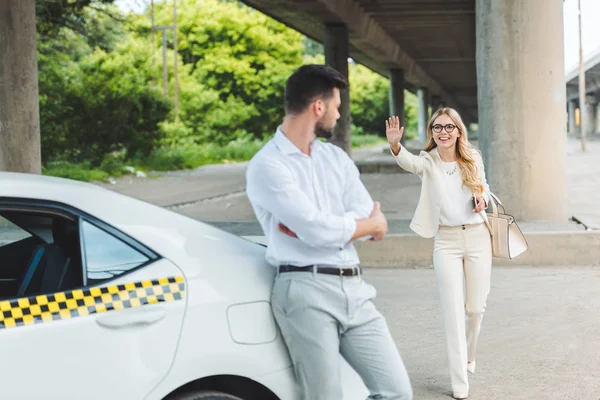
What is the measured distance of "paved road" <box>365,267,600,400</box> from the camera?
614 cm

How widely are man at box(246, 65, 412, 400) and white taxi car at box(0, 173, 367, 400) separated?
13 centimetres

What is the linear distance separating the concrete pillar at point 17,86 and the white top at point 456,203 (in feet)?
39.2

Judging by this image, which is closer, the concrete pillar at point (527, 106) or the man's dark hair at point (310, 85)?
the man's dark hair at point (310, 85)

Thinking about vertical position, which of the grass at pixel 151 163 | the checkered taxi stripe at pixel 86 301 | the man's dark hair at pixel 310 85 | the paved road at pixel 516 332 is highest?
the man's dark hair at pixel 310 85

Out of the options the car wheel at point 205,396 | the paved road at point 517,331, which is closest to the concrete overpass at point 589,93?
the paved road at point 517,331

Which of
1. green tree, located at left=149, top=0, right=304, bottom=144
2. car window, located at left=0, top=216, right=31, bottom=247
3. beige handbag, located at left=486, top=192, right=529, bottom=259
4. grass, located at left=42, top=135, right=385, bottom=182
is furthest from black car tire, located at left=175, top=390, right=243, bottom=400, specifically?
green tree, located at left=149, top=0, right=304, bottom=144

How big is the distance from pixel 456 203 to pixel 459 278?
0.45 metres

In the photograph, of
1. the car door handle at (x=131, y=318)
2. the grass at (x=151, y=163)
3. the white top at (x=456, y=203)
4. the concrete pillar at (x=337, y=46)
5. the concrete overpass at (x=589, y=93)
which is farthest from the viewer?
the concrete overpass at (x=589, y=93)

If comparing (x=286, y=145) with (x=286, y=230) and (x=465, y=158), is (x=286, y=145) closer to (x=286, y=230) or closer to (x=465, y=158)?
(x=286, y=230)

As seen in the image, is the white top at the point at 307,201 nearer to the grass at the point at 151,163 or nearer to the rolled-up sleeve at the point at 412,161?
the rolled-up sleeve at the point at 412,161

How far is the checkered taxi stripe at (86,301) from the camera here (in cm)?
326

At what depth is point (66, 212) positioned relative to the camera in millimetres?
3471

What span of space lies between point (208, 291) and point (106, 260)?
383 mm

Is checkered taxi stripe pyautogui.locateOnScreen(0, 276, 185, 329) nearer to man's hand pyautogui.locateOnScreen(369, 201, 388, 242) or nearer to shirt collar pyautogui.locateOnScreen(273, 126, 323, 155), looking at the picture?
shirt collar pyautogui.locateOnScreen(273, 126, 323, 155)
